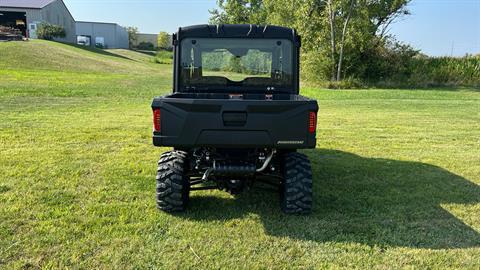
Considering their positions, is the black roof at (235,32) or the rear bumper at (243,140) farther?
the black roof at (235,32)

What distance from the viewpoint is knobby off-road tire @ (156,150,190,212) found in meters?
4.14

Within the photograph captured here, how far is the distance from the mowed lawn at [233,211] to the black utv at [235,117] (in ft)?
1.23

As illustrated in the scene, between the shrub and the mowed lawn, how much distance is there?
168ft

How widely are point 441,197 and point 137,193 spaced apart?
11.6ft

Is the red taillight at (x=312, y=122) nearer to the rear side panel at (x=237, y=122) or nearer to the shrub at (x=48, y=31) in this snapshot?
the rear side panel at (x=237, y=122)

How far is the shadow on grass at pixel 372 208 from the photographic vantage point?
3.82 metres

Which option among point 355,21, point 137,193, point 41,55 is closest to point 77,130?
point 137,193

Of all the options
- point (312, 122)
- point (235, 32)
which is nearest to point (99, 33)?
point (235, 32)

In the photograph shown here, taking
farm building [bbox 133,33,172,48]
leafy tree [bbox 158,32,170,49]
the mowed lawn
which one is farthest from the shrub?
the mowed lawn

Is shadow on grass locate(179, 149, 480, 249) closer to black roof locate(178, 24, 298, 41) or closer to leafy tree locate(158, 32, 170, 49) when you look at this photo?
black roof locate(178, 24, 298, 41)

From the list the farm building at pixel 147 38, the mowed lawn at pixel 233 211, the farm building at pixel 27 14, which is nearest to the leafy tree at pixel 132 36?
the farm building at pixel 147 38

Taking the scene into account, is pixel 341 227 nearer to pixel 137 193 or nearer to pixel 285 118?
pixel 285 118

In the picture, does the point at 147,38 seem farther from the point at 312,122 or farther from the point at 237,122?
the point at 312,122

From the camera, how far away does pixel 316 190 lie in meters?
5.12
